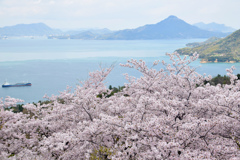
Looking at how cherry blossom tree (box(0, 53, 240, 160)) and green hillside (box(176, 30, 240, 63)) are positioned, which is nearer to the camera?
cherry blossom tree (box(0, 53, 240, 160))

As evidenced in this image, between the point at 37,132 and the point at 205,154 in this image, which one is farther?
the point at 37,132

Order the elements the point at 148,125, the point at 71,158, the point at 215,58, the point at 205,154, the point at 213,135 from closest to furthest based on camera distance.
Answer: the point at 205,154 < the point at 148,125 < the point at 213,135 < the point at 71,158 < the point at 215,58

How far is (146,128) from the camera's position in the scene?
18.0ft

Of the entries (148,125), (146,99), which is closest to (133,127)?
(148,125)

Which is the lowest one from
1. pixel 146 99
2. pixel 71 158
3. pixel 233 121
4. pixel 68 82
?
pixel 68 82

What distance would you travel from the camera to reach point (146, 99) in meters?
6.39

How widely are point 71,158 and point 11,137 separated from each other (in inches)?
138

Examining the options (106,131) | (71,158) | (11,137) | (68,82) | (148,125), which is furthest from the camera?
(68,82)

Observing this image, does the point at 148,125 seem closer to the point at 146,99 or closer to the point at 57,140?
the point at 146,99

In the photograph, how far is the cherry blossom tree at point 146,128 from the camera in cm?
548

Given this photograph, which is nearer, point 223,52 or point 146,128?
point 146,128

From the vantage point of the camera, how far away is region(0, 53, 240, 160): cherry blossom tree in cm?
548

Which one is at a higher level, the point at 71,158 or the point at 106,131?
the point at 106,131

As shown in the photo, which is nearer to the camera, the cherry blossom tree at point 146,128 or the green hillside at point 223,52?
the cherry blossom tree at point 146,128
